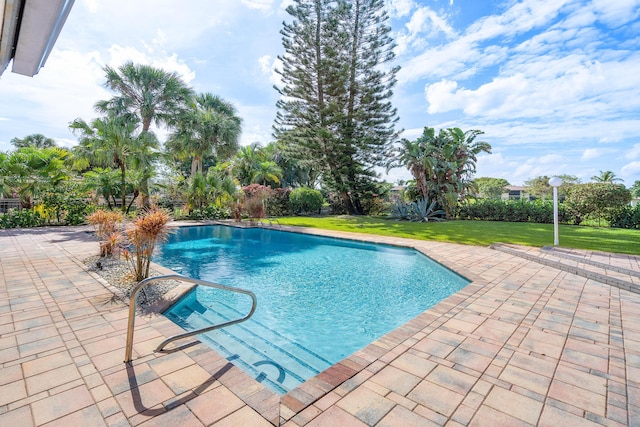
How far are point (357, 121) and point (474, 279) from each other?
676 inches

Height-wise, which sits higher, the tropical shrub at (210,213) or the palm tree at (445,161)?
the palm tree at (445,161)

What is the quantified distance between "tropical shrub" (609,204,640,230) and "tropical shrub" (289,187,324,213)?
52.8 ft

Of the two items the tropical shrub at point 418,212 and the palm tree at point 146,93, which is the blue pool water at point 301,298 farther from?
the palm tree at point 146,93

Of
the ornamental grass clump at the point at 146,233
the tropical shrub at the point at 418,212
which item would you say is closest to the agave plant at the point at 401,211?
the tropical shrub at the point at 418,212

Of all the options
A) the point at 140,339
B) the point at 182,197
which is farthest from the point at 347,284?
the point at 182,197

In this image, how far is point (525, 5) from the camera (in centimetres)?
945

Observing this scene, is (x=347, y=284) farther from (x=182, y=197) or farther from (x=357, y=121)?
(x=357, y=121)

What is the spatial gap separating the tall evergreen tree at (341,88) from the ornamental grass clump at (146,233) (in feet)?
51.0

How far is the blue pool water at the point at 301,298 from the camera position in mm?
3557

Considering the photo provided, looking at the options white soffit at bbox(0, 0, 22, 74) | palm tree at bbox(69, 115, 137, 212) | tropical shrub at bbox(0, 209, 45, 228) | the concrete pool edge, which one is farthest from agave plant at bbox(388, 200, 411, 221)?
tropical shrub at bbox(0, 209, 45, 228)

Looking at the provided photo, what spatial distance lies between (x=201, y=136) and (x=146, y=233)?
45.3ft

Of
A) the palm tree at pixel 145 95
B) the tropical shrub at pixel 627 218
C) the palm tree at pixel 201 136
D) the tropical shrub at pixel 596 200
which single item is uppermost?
the palm tree at pixel 145 95

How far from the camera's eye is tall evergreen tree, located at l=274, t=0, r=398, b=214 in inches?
778

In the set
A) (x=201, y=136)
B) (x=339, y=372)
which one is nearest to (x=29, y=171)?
(x=201, y=136)
